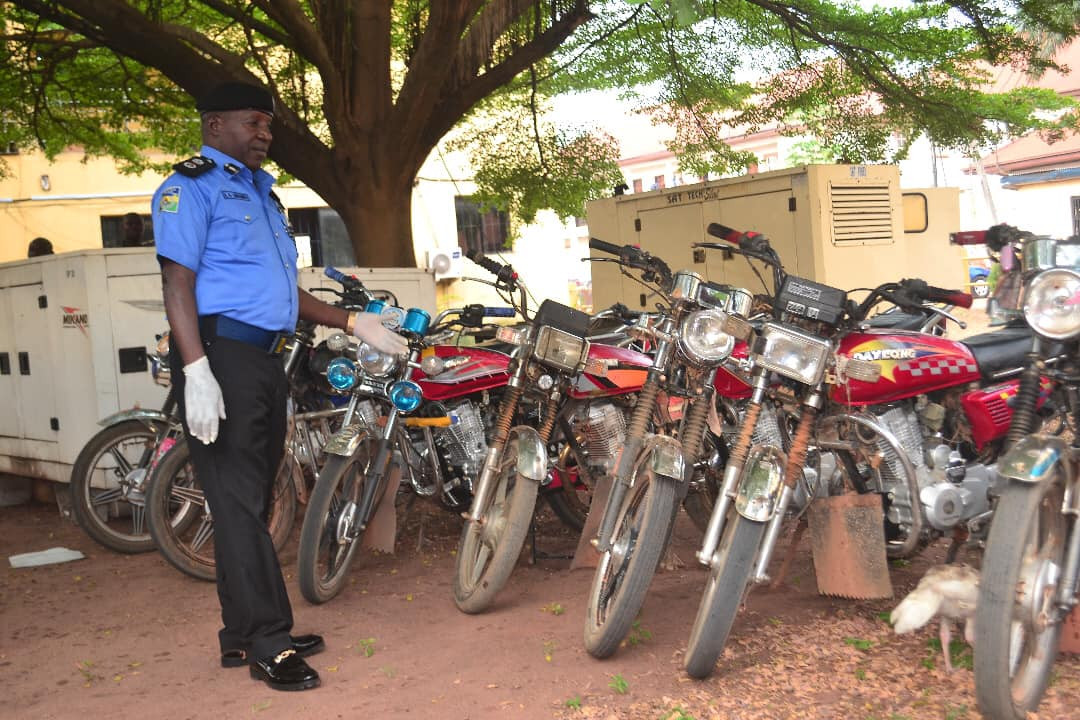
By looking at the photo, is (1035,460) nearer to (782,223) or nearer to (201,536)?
(201,536)

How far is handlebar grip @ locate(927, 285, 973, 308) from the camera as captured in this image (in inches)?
153

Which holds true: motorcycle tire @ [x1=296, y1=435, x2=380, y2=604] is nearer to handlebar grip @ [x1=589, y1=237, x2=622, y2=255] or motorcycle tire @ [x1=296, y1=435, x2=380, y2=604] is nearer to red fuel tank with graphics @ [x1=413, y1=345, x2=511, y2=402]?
red fuel tank with graphics @ [x1=413, y1=345, x2=511, y2=402]

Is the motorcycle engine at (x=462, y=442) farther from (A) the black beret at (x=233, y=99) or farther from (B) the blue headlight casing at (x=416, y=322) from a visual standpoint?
(A) the black beret at (x=233, y=99)

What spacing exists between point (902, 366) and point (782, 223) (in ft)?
13.8

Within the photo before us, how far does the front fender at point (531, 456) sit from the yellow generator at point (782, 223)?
13.3ft

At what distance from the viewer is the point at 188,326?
3914mm

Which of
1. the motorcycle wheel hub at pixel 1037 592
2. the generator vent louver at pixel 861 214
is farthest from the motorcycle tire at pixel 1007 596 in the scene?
the generator vent louver at pixel 861 214

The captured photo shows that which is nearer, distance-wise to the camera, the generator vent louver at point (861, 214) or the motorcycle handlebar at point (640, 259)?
the motorcycle handlebar at point (640, 259)

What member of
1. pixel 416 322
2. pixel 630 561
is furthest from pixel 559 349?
pixel 630 561

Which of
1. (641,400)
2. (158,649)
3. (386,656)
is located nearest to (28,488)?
(158,649)

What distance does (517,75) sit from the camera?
375 inches

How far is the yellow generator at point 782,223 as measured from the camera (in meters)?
8.12

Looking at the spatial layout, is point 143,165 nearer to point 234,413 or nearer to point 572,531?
point 572,531

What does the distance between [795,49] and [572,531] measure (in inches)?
213
